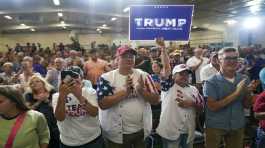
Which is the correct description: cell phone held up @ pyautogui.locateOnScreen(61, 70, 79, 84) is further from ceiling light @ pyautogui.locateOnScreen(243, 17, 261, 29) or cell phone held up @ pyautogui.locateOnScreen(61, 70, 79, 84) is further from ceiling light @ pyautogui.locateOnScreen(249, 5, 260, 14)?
ceiling light @ pyautogui.locateOnScreen(243, 17, 261, 29)

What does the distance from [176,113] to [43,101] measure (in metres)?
1.45

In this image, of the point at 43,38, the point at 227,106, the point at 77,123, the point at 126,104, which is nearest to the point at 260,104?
the point at 227,106

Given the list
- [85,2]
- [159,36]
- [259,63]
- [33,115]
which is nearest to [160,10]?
[159,36]

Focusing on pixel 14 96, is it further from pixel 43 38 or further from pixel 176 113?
pixel 43 38

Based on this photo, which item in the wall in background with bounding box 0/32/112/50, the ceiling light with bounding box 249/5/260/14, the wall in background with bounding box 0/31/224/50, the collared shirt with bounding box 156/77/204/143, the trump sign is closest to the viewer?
the collared shirt with bounding box 156/77/204/143

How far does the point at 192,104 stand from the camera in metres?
3.37

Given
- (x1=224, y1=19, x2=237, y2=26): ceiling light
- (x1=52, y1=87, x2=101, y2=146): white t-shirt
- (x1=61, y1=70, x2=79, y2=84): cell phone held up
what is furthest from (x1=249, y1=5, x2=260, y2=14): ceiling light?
(x1=61, y1=70, x2=79, y2=84): cell phone held up

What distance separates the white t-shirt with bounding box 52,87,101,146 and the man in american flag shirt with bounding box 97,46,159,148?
0.11 m

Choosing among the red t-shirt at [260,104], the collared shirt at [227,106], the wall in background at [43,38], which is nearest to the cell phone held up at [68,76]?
the collared shirt at [227,106]

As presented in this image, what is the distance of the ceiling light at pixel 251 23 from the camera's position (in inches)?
841

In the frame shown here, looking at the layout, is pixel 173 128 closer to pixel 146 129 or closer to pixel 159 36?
pixel 146 129

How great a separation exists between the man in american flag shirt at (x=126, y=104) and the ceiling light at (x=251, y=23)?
2030 cm

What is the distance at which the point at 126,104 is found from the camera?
296 centimetres

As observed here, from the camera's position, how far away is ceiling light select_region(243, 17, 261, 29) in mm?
21372
